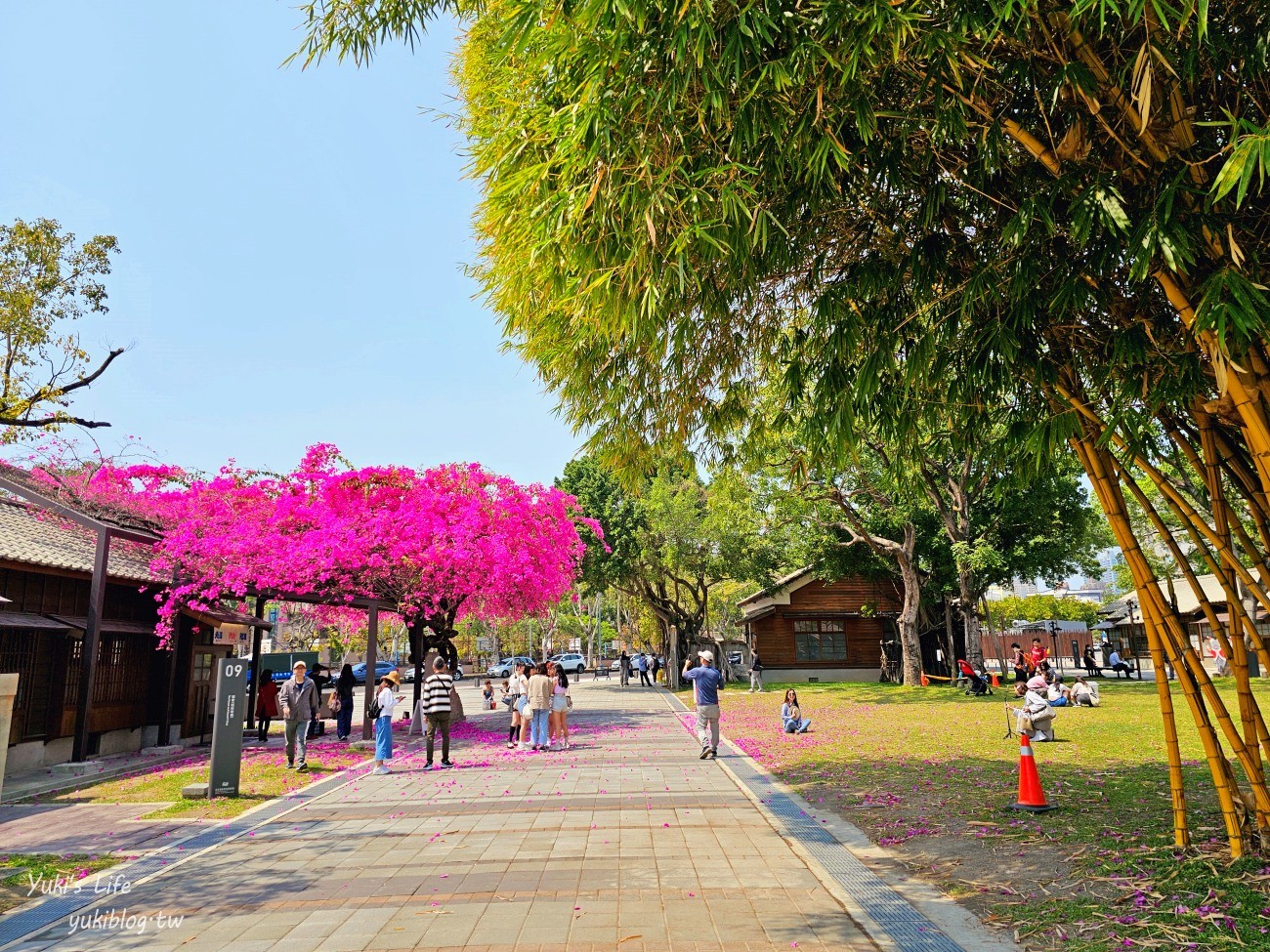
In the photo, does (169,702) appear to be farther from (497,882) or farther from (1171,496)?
(1171,496)

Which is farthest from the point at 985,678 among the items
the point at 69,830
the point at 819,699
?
the point at 69,830

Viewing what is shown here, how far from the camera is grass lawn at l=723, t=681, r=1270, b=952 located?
498 centimetres

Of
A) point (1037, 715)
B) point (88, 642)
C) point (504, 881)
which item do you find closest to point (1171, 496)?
point (504, 881)

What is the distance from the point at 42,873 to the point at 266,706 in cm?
1121

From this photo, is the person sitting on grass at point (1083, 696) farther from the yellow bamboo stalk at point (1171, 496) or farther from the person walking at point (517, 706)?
the yellow bamboo stalk at point (1171, 496)

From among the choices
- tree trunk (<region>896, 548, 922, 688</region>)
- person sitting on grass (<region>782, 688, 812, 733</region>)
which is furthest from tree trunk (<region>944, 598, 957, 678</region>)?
person sitting on grass (<region>782, 688, 812, 733</region>)

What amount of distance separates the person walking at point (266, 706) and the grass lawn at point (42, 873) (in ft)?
32.2

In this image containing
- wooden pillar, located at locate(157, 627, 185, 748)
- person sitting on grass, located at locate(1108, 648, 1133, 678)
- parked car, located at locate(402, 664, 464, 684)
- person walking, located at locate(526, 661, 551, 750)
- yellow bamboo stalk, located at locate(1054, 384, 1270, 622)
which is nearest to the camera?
yellow bamboo stalk, located at locate(1054, 384, 1270, 622)

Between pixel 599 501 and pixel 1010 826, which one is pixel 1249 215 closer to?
pixel 1010 826

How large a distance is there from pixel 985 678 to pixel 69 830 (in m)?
25.8

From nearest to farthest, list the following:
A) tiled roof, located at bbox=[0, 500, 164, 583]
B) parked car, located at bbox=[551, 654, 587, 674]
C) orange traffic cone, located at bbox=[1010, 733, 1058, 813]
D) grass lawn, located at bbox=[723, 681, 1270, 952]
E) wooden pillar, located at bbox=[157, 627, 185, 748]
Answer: grass lawn, located at bbox=[723, 681, 1270, 952] → orange traffic cone, located at bbox=[1010, 733, 1058, 813] → tiled roof, located at bbox=[0, 500, 164, 583] → wooden pillar, located at bbox=[157, 627, 185, 748] → parked car, located at bbox=[551, 654, 587, 674]

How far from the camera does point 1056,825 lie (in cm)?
761

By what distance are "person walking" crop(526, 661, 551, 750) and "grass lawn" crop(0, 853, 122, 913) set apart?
8104 millimetres

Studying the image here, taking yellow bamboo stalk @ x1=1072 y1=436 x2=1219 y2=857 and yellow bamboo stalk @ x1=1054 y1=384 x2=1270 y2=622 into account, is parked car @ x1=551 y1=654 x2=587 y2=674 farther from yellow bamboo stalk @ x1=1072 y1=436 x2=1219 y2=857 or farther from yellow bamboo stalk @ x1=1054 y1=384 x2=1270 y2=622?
yellow bamboo stalk @ x1=1054 y1=384 x2=1270 y2=622
